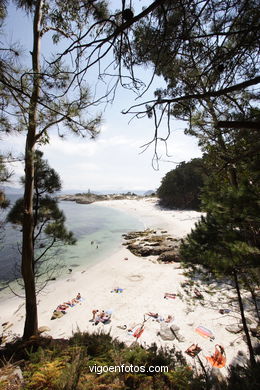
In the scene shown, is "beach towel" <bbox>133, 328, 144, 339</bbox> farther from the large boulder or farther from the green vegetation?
the green vegetation

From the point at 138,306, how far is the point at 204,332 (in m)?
2.95

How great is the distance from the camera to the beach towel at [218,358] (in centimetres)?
464

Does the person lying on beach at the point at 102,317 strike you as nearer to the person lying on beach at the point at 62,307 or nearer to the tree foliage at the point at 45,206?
the person lying on beach at the point at 62,307

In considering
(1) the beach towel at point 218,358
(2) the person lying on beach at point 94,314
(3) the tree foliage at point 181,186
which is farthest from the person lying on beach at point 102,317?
(3) the tree foliage at point 181,186

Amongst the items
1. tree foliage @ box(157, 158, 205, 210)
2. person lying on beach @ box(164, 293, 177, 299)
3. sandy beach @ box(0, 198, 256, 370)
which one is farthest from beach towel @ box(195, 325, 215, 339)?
tree foliage @ box(157, 158, 205, 210)

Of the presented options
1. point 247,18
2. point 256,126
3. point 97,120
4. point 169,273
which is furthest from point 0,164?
point 169,273

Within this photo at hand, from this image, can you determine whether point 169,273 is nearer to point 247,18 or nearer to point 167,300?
point 167,300

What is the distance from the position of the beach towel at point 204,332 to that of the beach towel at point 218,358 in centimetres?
55

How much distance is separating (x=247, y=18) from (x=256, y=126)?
238 centimetres

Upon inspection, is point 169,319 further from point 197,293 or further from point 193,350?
point 197,293

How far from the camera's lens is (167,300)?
799 centimetres

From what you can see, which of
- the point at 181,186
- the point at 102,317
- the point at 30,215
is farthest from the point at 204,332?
the point at 181,186

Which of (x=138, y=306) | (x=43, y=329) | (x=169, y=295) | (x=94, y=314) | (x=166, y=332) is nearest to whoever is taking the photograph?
(x=166, y=332)

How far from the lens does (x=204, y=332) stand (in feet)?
19.0
